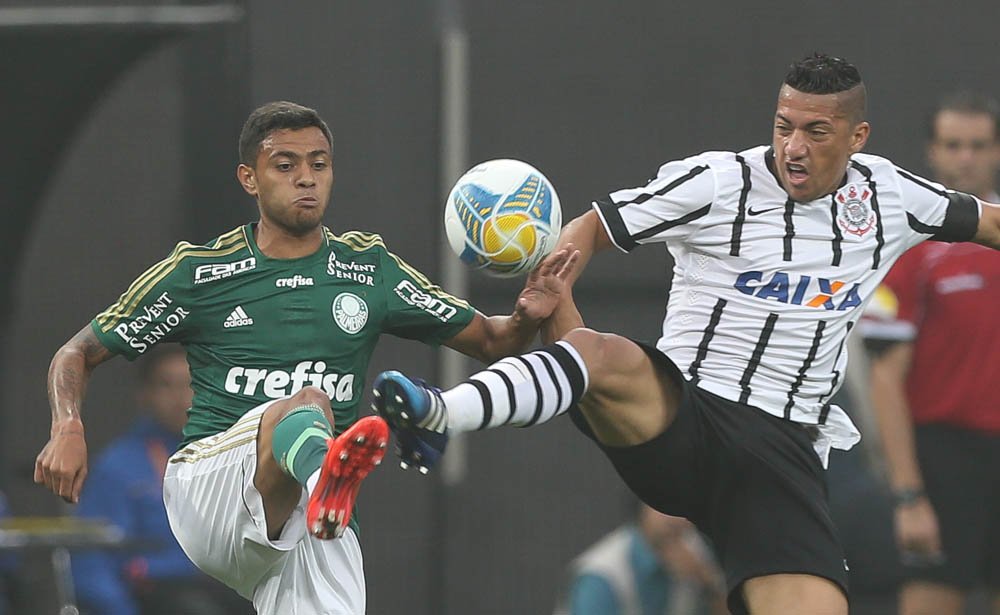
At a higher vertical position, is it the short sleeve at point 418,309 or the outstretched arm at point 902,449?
the short sleeve at point 418,309

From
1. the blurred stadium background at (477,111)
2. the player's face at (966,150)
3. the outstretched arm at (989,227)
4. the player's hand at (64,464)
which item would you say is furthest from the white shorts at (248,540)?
the blurred stadium background at (477,111)

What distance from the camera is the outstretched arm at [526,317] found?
18.2ft

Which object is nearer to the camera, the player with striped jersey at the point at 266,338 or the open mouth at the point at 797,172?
the player with striped jersey at the point at 266,338

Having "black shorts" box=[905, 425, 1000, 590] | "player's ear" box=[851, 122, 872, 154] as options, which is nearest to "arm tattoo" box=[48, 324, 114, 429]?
"player's ear" box=[851, 122, 872, 154]

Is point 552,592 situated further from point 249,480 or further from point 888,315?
point 249,480

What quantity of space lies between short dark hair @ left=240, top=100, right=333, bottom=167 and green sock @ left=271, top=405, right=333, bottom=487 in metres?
0.89

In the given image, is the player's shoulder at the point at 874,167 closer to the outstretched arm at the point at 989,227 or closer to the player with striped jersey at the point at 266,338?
the outstretched arm at the point at 989,227

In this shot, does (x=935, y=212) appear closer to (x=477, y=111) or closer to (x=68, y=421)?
(x=68, y=421)

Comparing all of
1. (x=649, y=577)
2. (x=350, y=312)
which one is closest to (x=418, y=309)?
(x=350, y=312)

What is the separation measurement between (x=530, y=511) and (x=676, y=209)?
152 inches

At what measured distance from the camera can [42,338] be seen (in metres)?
10.3

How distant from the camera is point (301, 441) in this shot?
4.96 meters

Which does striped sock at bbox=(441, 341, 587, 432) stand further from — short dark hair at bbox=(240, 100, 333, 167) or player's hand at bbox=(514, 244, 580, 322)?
short dark hair at bbox=(240, 100, 333, 167)

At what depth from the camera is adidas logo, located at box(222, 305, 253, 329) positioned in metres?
5.52
